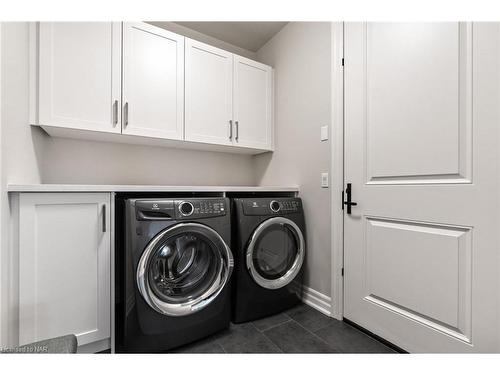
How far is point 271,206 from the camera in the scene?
1672mm

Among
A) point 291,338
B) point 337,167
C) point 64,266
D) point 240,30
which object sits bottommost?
point 291,338

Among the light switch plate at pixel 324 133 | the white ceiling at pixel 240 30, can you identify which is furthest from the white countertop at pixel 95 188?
the white ceiling at pixel 240 30

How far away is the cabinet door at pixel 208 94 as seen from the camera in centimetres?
187

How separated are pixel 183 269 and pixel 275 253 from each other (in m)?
0.68

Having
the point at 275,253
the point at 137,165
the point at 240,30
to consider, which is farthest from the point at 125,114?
the point at 275,253

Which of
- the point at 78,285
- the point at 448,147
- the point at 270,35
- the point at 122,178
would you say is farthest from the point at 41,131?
the point at 448,147

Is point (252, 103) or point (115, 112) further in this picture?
point (252, 103)

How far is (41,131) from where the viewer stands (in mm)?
1546

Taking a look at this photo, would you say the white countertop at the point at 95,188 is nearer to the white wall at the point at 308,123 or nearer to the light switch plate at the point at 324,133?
the white wall at the point at 308,123

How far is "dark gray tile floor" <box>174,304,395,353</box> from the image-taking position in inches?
50.9

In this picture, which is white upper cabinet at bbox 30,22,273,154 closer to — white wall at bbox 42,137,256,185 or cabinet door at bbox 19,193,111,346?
white wall at bbox 42,137,256,185

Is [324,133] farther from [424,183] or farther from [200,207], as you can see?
[200,207]

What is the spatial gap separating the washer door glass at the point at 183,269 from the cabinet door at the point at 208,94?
893mm

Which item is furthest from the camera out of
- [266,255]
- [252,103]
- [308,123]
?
[252,103]
